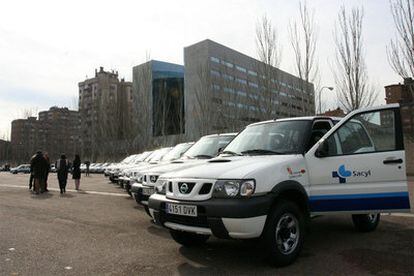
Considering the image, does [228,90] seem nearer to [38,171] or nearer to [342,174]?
[38,171]

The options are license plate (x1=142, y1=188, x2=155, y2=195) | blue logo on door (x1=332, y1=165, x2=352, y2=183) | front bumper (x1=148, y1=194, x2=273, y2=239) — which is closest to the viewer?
front bumper (x1=148, y1=194, x2=273, y2=239)

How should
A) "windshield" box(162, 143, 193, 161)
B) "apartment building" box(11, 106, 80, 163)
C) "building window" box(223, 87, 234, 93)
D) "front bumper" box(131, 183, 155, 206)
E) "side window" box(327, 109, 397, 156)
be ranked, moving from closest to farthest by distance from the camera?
"side window" box(327, 109, 397, 156), "front bumper" box(131, 183, 155, 206), "windshield" box(162, 143, 193, 161), "building window" box(223, 87, 234, 93), "apartment building" box(11, 106, 80, 163)

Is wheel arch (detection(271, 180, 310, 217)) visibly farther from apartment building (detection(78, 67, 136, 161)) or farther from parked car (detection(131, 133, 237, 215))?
apartment building (detection(78, 67, 136, 161))

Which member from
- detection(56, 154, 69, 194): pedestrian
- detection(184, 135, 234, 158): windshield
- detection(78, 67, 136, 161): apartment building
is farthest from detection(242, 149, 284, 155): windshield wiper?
detection(78, 67, 136, 161): apartment building

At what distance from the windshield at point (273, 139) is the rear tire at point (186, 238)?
1.44 meters

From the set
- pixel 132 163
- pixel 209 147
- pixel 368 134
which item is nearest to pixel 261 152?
pixel 368 134

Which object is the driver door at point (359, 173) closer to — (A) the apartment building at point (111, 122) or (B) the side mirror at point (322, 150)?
(B) the side mirror at point (322, 150)

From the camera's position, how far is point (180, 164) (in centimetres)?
825

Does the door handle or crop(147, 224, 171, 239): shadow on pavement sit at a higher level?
the door handle

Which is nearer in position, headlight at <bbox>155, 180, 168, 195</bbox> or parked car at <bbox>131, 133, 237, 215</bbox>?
headlight at <bbox>155, 180, 168, 195</bbox>

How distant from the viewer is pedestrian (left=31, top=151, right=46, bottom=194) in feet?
54.3

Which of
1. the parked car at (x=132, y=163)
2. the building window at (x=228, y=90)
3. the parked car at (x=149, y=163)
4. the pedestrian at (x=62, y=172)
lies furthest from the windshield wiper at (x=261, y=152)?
the building window at (x=228, y=90)

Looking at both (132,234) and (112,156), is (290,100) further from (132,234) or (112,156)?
(112,156)

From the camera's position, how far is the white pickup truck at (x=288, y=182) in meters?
4.67
